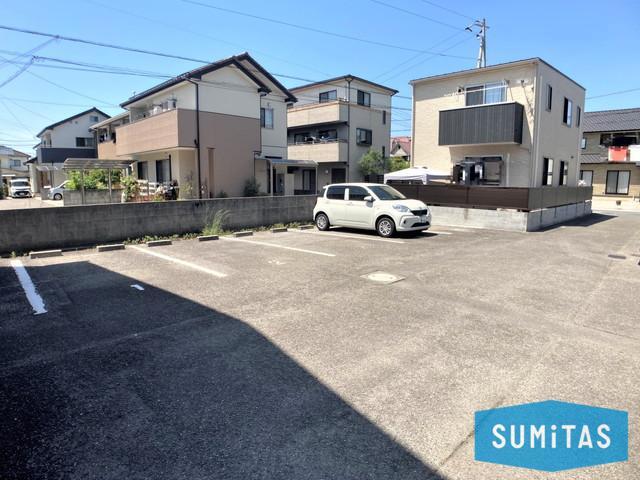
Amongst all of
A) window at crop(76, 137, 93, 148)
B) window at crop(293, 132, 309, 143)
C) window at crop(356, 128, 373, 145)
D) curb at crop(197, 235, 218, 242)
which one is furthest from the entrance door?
window at crop(76, 137, 93, 148)

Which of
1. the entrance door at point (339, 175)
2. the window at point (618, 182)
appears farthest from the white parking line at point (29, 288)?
the window at point (618, 182)

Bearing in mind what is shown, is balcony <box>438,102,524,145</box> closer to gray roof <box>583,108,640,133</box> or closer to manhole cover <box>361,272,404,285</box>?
manhole cover <box>361,272,404,285</box>

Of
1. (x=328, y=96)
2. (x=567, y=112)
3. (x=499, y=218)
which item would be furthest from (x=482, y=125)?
(x=328, y=96)

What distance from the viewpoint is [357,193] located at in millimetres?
12664

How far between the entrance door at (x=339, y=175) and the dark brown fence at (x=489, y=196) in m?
Answer: 11.9

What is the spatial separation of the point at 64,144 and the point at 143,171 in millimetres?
19287

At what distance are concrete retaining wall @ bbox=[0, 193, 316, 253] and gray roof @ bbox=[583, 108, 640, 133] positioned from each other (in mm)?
28351

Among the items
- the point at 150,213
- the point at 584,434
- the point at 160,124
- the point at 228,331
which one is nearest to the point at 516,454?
the point at 584,434

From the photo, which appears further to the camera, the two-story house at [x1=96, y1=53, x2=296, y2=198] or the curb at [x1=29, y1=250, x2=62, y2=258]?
the two-story house at [x1=96, y1=53, x2=296, y2=198]

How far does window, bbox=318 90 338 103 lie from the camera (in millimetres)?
28939

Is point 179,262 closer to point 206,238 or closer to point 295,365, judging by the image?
point 206,238

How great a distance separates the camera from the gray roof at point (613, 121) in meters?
30.2

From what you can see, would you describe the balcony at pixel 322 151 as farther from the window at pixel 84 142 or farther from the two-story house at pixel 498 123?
the window at pixel 84 142

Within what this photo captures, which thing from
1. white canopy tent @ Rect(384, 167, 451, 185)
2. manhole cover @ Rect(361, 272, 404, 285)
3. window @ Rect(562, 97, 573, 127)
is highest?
window @ Rect(562, 97, 573, 127)
